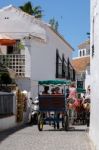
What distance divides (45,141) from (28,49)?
17565mm

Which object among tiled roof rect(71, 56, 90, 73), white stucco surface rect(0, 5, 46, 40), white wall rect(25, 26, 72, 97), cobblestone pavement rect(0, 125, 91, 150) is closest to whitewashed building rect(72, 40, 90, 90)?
tiled roof rect(71, 56, 90, 73)

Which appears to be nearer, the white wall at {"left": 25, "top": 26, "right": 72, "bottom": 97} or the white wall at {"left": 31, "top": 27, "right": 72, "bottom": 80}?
the white wall at {"left": 25, "top": 26, "right": 72, "bottom": 97}

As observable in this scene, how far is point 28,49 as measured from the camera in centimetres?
3391

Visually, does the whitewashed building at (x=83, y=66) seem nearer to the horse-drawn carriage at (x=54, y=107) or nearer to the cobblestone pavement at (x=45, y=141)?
the horse-drawn carriage at (x=54, y=107)

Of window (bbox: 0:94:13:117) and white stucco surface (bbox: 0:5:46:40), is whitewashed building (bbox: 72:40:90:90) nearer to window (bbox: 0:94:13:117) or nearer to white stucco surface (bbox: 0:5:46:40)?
white stucco surface (bbox: 0:5:46:40)

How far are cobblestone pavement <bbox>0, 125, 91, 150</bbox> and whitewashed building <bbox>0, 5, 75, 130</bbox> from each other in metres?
11.6

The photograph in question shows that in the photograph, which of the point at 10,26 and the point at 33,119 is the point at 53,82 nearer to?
the point at 33,119

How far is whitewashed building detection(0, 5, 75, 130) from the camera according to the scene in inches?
1336

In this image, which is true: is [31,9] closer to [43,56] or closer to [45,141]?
[43,56]

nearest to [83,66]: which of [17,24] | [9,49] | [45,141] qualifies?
[17,24]

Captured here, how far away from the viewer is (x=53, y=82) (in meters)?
29.3

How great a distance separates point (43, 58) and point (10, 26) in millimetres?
3880

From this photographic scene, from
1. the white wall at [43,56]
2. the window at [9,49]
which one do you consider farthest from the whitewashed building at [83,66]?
the window at [9,49]

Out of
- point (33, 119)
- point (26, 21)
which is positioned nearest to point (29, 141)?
point (33, 119)
